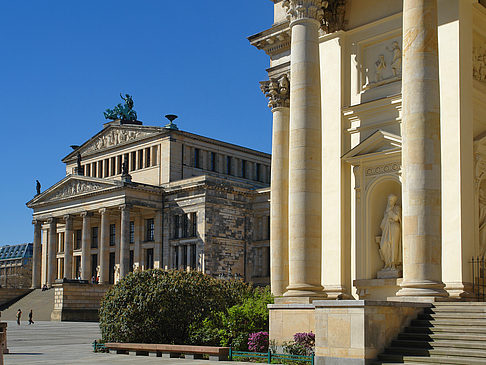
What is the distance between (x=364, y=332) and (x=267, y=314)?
9.31 m

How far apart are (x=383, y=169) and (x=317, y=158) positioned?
3571 mm

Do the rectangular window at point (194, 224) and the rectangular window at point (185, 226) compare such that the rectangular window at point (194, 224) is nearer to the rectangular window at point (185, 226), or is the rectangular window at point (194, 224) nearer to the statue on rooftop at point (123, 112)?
the rectangular window at point (185, 226)

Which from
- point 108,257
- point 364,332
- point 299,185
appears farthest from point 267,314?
point 108,257

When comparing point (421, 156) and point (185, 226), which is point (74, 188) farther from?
point (421, 156)

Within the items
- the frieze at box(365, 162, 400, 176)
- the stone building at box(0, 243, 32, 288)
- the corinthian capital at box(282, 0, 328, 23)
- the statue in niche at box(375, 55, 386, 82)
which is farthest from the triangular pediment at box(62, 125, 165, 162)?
the corinthian capital at box(282, 0, 328, 23)

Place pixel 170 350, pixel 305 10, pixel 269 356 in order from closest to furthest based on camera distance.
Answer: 1. pixel 269 356
2. pixel 170 350
3. pixel 305 10

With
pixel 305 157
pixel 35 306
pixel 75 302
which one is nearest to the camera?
pixel 305 157

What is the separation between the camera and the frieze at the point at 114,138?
10053 centimetres

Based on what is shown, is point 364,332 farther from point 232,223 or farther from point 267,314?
point 232,223

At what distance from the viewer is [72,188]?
97.1m

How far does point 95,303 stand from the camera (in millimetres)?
79062

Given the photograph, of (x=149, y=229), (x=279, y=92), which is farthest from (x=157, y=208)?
(x=279, y=92)

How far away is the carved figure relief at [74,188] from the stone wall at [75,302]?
696 inches

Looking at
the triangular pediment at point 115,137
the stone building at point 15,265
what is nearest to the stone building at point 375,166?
the triangular pediment at point 115,137
